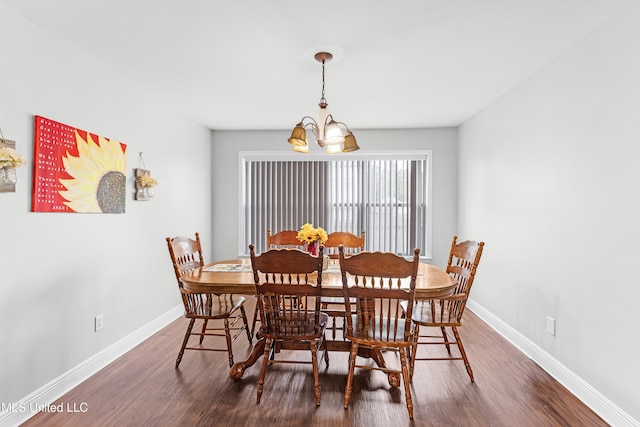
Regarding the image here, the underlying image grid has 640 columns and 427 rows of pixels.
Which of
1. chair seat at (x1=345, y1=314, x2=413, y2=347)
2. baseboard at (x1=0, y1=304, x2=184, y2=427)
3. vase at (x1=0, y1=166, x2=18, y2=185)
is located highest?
vase at (x1=0, y1=166, x2=18, y2=185)

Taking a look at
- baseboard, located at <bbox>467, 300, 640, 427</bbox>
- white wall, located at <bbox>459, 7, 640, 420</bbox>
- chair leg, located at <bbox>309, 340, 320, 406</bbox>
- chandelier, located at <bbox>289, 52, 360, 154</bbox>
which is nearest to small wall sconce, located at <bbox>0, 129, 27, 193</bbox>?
chandelier, located at <bbox>289, 52, 360, 154</bbox>

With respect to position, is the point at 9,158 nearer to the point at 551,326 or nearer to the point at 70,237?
the point at 70,237

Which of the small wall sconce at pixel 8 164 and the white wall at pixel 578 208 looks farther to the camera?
the white wall at pixel 578 208

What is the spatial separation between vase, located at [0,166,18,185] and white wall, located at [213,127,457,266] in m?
3.25

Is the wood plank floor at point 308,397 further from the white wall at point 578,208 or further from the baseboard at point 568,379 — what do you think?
the white wall at point 578,208

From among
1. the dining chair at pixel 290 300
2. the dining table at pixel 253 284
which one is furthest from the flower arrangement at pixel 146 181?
the dining chair at pixel 290 300

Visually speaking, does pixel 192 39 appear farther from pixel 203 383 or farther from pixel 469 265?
pixel 469 265

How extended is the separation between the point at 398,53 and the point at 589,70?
1288mm

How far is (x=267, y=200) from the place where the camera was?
5.32m

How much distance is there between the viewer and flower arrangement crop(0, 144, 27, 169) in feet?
6.21

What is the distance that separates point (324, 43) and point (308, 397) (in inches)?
96.6

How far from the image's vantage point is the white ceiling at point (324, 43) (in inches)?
82.0

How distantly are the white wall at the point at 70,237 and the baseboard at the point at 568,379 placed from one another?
354cm

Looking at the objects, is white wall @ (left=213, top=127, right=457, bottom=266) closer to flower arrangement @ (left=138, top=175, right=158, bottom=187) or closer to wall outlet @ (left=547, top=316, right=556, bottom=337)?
flower arrangement @ (left=138, top=175, right=158, bottom=187)
